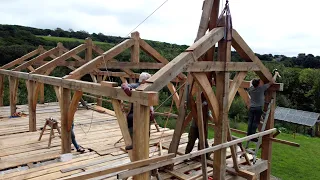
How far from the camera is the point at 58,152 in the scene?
6.63m

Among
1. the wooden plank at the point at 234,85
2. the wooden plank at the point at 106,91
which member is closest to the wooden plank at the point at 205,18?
the wooden plank at the point at 234,85

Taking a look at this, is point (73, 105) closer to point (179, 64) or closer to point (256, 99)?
point (179, 64)

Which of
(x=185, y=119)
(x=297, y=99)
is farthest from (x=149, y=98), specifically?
(x=297, y=99)

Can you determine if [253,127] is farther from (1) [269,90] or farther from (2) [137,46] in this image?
(2) [137,46]

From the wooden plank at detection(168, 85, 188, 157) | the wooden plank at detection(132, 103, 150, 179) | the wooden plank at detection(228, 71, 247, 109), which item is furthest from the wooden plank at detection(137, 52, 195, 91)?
the wooden plank at detection(228, 71, 247, 109)

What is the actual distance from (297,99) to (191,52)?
108 ft

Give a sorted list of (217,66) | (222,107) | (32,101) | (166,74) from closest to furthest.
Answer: (166,74) → (217,66) → (222,107) → (32,101)

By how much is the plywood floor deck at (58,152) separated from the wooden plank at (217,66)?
1877 mm

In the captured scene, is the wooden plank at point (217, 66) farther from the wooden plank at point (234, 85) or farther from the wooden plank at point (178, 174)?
the wooden plank at point (178, 174)

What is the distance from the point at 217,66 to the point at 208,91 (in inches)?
17.8

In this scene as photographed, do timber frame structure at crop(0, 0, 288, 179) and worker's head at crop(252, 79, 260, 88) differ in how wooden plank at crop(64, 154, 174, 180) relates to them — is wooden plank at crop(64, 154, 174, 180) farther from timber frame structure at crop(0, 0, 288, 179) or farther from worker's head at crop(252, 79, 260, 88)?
worker's head at crop(252, 79, 260, 88)

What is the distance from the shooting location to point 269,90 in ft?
20.6

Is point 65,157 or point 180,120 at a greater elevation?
point 180,120

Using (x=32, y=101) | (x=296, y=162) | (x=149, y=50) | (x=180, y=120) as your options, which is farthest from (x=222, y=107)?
(x=296, y=162)
